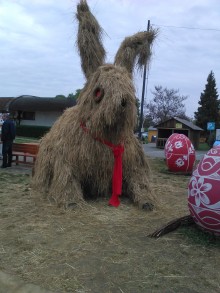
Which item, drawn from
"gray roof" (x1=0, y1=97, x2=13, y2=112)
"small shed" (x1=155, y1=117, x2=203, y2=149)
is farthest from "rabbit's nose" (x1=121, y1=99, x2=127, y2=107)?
"gray roof" (x1=0, y1=97, x2=13, y2=112)

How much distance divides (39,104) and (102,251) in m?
31.2

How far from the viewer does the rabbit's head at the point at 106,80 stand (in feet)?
17.6

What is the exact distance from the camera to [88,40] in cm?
602

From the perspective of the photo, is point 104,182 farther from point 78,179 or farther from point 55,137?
point 55,137

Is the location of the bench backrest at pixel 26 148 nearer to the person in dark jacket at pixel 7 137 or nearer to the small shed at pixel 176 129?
the person in dark jacket at pixel 7 137

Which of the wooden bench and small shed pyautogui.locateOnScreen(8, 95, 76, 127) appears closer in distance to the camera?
the wooden bench

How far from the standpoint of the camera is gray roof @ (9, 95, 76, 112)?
107 feet

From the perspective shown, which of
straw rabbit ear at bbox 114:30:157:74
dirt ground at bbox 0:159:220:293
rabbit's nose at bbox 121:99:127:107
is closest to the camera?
dirt ground at bbox 0:159:220:293

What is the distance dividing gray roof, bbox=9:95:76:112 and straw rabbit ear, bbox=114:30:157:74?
2482 cm

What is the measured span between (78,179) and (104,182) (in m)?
0.43

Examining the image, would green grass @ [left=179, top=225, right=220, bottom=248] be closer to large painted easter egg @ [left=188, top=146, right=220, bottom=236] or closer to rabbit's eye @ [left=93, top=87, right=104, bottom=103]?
large painted easter egg @ [left=188, top=146, right=220, bottom=236]

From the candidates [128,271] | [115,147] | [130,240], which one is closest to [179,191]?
[115,147]

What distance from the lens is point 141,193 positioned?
20.1ft

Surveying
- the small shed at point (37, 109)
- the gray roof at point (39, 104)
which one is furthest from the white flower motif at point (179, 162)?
the small shed at point (37, 109)
